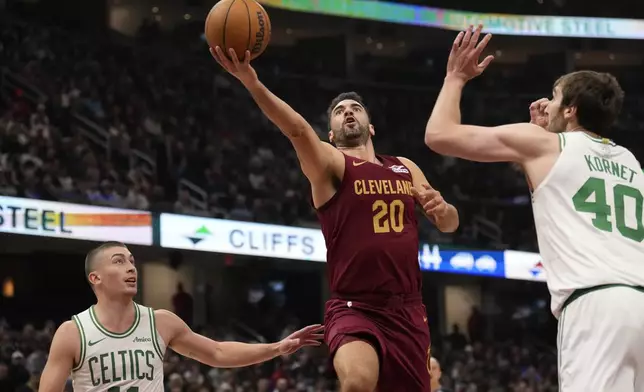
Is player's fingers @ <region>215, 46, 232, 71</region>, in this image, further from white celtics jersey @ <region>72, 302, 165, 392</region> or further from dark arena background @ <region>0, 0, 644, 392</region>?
dark arena background @ <region>0, 0, 644, 392</region>

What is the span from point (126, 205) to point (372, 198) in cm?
1187

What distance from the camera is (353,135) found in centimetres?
647

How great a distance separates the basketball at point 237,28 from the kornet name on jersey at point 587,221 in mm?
1962

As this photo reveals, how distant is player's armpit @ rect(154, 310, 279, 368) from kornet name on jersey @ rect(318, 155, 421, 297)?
930mm

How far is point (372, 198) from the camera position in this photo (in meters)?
6.10

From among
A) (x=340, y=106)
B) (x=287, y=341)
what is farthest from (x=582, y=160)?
(x=287, y=341)

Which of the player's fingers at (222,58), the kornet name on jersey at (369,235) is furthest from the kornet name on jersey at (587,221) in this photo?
the player's fingers at (222,58)

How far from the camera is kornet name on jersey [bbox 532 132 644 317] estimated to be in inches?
172

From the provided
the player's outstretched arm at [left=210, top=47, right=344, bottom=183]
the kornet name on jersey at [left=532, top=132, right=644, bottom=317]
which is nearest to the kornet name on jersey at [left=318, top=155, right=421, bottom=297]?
the player's outstretched arm at [left=210, top=47, right=344, bottom=183]

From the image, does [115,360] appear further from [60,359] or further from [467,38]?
→ [467,38]

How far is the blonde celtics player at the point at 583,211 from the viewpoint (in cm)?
423

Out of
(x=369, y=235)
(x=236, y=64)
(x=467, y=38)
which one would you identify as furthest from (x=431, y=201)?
(x=236, y=64)

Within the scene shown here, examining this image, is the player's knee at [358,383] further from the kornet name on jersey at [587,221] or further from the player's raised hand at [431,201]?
the kornet name on jersey at [587,221]

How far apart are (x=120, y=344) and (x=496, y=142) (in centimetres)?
300
